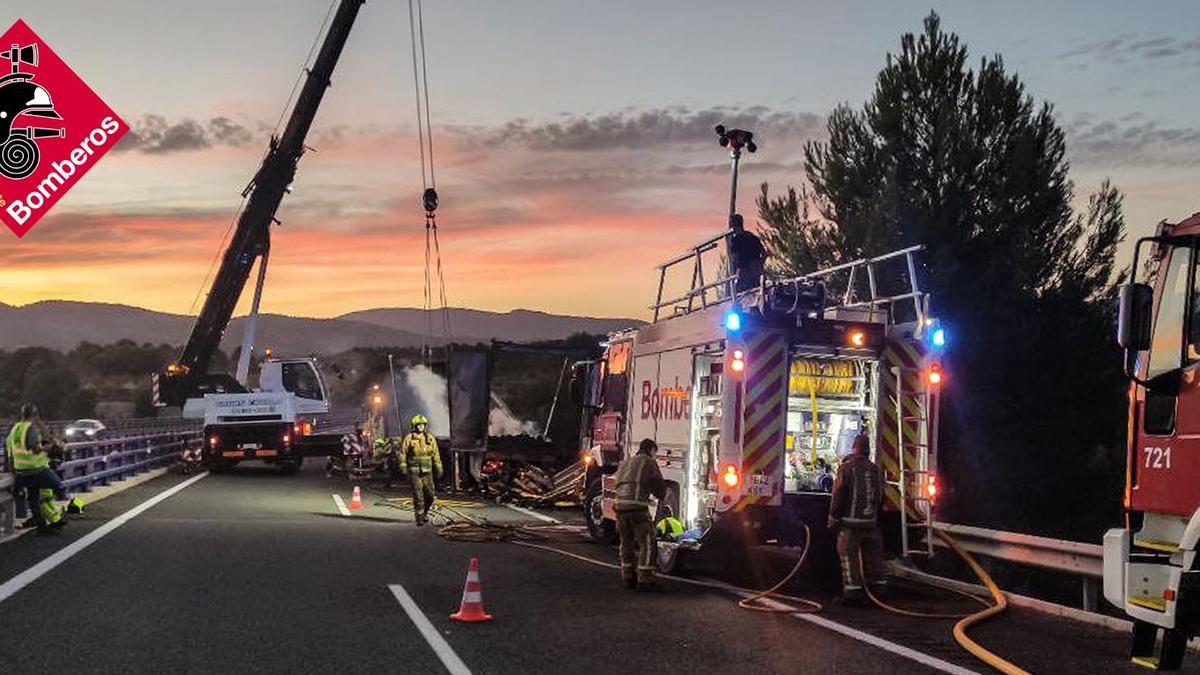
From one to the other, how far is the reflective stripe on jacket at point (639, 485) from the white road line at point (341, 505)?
8951mm

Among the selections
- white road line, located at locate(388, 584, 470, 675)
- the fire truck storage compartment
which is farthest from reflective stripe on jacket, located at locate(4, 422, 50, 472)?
the fire truck storage compartment

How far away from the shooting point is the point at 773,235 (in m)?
31.7

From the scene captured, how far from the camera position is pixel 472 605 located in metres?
9.18

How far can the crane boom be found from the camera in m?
31.5

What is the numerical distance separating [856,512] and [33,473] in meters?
Answer: 10.0

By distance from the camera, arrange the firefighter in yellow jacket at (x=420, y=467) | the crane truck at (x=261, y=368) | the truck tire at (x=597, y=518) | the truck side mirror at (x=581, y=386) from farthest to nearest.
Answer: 1. the crane truck at (x=261, y=368)
2. the firefighter in yellow jacket at (x=420, y=467)
3. the truck side mirror at (x=581, y=386)
4. the truck tire at (x=597, y=518)

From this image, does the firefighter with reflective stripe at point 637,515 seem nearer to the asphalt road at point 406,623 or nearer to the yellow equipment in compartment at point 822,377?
the asphalt road at point 406,623

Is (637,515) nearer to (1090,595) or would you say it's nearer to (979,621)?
(979,621)

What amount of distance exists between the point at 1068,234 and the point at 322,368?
19.6m

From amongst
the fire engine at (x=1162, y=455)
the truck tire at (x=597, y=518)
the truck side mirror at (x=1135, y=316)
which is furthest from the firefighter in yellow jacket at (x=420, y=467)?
the truck side mirror at (x=1135, y=316)

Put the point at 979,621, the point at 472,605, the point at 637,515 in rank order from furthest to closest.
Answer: the point at 637,515
the point at 979,621
the point at 472,605

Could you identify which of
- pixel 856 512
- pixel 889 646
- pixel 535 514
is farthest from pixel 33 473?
pixel 889 646

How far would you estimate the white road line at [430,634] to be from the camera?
7379mm

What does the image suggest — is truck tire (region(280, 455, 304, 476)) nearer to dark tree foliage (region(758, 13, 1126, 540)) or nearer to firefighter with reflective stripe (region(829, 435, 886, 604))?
dark tree foliage (region(758, 13, 1126, 540))
